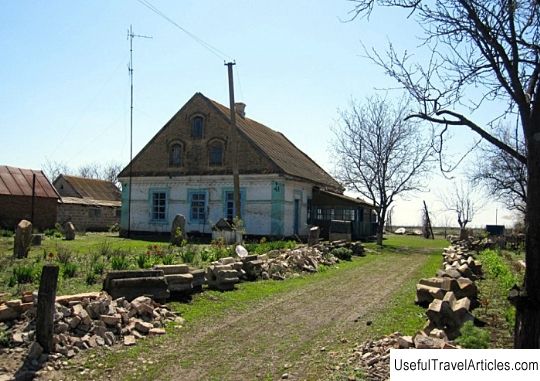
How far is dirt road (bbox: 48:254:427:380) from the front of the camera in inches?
238

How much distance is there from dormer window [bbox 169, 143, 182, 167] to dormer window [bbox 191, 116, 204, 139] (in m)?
1.24

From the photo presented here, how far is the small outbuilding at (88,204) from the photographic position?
37781 mm

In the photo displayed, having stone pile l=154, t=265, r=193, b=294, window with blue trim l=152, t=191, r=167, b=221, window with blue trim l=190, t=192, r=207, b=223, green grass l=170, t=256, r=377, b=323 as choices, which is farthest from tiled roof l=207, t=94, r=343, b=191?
stone pile l=154, t=265, r=193, b=294

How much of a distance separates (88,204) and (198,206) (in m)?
14.1

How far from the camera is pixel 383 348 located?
625cm

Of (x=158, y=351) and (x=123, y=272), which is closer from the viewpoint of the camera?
(x=158, y=351)

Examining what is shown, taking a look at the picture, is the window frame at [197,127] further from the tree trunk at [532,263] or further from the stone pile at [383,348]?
the tree trunk at [532,263]

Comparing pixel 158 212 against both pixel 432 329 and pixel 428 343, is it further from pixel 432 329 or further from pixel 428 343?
pixel 428 343

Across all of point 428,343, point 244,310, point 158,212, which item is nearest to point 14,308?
point 244,310

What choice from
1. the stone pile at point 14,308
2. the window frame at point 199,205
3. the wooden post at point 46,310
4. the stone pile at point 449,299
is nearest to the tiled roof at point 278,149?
the window frame at point 199,205

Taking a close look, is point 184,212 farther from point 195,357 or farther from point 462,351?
point 462,351

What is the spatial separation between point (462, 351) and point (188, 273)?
6.82 metres

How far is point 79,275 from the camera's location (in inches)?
429

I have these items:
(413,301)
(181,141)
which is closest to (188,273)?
(413,301)
